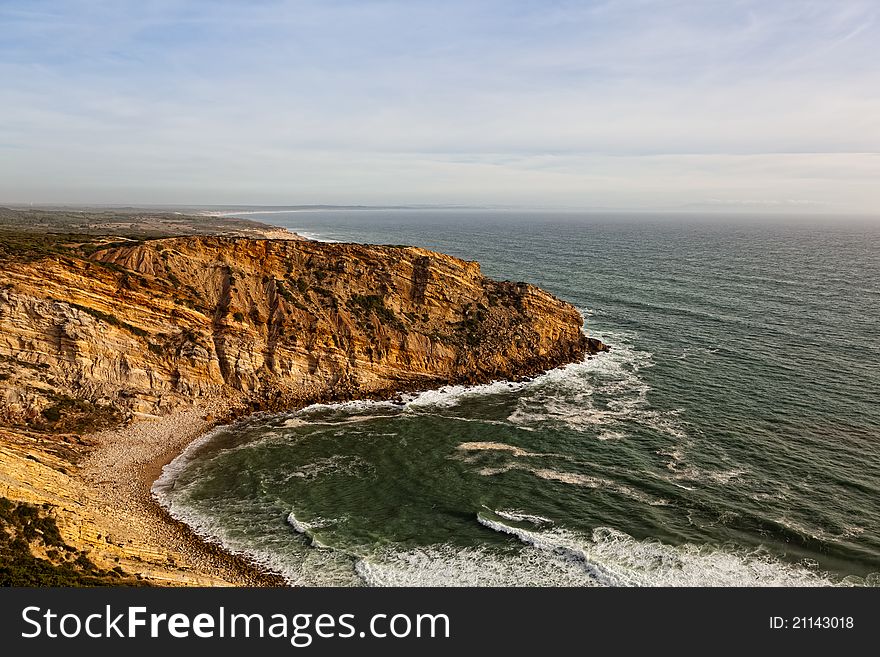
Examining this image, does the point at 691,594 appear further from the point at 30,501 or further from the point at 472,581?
the point at 30,501

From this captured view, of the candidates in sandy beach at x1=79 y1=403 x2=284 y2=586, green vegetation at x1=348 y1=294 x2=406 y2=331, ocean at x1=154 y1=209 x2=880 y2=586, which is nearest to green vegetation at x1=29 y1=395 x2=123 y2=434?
sandy beach at x1=79 y1=403 x2=284 y2=586

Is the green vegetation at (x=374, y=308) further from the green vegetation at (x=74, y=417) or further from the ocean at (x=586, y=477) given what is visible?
the green vegetation at (x=74, y=417)

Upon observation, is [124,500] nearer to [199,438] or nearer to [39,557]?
[199,438]

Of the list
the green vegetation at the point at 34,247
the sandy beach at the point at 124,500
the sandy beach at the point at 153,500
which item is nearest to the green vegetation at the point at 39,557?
the sandy beach at the point at 124,500

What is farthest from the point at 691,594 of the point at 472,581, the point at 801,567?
the point at 801,567

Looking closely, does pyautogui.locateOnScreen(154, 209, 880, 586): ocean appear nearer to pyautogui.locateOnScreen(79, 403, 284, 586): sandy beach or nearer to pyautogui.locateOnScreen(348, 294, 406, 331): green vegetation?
pyautogui.locateOnScreen(79, 403, 284, 586): sandy beach
